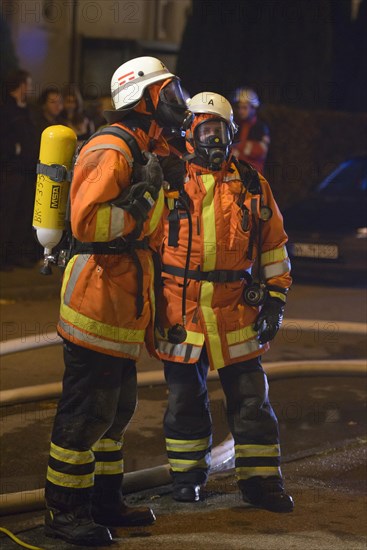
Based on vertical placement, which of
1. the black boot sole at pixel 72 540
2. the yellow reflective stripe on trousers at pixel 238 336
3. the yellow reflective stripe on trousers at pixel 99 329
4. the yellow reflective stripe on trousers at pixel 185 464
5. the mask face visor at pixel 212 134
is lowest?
the black boot sole at pixel 72 540

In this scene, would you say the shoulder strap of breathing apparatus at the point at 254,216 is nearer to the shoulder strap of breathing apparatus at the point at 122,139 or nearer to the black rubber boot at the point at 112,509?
the shoulder strap of breathing apparatus at the point at 122,139

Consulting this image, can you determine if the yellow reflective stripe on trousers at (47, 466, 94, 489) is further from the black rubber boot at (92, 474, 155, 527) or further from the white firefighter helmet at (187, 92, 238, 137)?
the white firefighter helmet at (187, 92, 238, 137)

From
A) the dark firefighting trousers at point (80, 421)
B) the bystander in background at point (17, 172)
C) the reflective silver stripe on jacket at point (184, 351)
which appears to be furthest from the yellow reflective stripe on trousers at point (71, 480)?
the bystander in background at point (17, 172)

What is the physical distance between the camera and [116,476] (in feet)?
17.1

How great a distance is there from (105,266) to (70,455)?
A: 790 millimetres

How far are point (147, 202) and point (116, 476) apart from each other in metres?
1.25

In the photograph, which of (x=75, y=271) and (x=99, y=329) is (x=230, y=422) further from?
(x=75, y=271)

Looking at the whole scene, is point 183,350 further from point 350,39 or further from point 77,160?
point 350,39

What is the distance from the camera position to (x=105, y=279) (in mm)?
4887

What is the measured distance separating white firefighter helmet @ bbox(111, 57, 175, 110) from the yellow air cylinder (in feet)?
0.92

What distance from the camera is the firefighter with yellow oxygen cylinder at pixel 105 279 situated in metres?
4.77

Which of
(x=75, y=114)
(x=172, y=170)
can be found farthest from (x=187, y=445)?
(x=75, y=114)

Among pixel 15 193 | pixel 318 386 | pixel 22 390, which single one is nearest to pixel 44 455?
pixel 22 390

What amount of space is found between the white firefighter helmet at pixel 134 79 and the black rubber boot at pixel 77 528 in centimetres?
170
